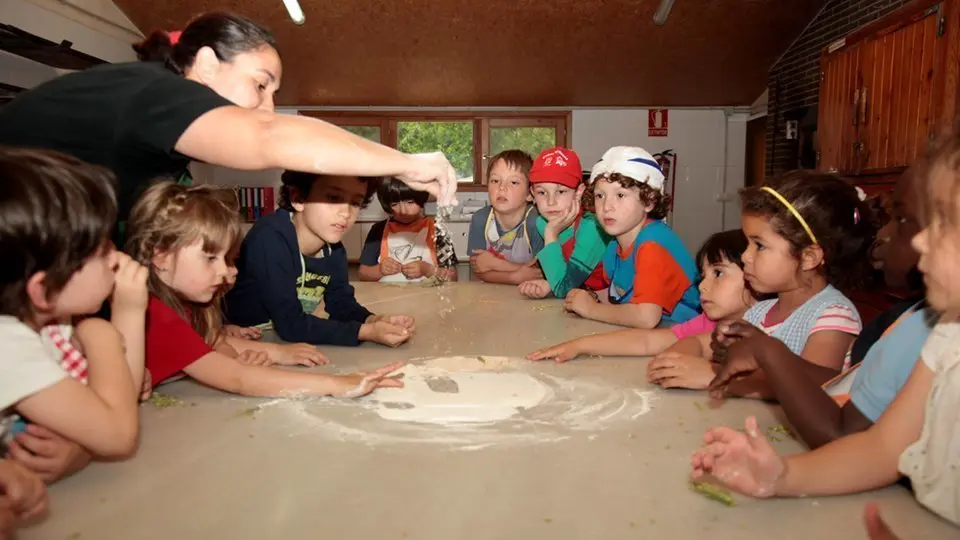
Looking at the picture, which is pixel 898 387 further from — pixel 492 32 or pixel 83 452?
pixel 492 32

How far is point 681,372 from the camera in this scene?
1.34 meters

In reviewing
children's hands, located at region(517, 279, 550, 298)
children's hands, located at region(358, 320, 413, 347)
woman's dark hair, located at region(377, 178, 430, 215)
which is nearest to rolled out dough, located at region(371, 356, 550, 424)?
children's hands, located at region(358, 320, 413, 347)

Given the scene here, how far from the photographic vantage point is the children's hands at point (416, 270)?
308 cm

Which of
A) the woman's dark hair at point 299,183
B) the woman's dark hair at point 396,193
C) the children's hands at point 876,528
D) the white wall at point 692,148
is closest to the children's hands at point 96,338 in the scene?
the woman's dark hair at point 299,183

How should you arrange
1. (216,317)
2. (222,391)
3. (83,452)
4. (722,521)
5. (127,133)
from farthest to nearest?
(216,317)
(222,391)
(127,133)
(83,452)
(722,521)

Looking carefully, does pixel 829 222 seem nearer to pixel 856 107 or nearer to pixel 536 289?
pixel 536 289

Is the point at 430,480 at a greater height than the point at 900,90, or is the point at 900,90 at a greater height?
the point at 900,90

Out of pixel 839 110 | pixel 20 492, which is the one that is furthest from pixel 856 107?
pixel 20 492

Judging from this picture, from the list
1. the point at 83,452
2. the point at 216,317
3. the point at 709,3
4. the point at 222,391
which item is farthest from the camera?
the point at 709,3

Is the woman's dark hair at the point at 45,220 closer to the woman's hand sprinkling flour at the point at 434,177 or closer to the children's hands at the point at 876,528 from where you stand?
the woman's hand sprinkling flour at the point at 434,177

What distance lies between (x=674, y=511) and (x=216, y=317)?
47.4 inches

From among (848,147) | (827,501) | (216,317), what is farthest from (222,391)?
(848,147)

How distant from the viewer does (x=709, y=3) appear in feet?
18.3

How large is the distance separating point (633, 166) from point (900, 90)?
2507 millimetres
